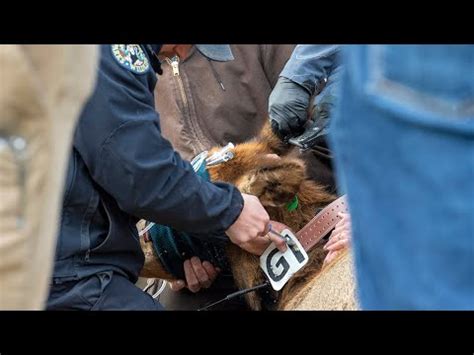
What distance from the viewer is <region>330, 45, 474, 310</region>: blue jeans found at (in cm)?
69

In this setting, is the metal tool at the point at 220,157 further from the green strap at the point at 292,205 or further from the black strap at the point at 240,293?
the black strap at the point at 240,293

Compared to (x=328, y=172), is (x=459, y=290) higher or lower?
higher

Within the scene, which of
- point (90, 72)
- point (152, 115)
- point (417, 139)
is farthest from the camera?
point (152, 115)

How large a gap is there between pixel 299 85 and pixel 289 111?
0.19 meters

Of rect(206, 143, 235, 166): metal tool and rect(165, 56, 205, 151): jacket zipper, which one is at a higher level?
rect(206, 143, 235, 166): metal tool

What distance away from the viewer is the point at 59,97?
80 centimetres

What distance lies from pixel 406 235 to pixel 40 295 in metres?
0.42

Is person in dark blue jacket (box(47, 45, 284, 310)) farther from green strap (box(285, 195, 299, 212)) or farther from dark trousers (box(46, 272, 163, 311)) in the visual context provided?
green strap (box(285, 195, 299, 212))

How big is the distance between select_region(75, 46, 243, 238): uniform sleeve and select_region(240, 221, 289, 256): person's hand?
0.60 feet

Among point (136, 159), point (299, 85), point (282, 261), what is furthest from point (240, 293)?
point (299, 85)

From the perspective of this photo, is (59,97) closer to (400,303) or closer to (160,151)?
(400,303)

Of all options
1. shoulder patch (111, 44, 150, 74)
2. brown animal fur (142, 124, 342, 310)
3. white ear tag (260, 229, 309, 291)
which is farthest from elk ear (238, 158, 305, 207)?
shoulder patch (111, 44, 150, 74)

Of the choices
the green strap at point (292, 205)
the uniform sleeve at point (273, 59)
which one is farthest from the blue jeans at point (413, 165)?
the uniform sleeve at point (273, 59)
